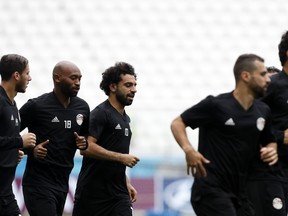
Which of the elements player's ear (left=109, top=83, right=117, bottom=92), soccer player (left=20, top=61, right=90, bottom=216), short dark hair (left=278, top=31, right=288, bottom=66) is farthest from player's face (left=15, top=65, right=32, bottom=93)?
short dark hair (left=278, top=31, right=288, bottom=66)

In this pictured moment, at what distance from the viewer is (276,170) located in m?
8.91

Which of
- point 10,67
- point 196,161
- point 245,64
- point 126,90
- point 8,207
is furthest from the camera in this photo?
point 126,90

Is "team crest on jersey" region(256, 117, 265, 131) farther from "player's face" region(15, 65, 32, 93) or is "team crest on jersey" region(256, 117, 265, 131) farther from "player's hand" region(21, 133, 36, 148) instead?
"player's face" region(15, 65, 32, 93)

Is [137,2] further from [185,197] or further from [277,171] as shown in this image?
[277,171]

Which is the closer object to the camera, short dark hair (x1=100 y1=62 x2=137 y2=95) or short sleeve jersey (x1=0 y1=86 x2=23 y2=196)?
short sleeve jersey (x1=0 y1=86 x2=23 y2=196)

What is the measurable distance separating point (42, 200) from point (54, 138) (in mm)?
679

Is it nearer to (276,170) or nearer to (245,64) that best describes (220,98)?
(245,64)

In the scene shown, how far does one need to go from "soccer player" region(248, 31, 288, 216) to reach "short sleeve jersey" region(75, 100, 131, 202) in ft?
4.85

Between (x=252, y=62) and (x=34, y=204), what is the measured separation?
2769 mm

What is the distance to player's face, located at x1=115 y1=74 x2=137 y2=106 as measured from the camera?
31.0 feet

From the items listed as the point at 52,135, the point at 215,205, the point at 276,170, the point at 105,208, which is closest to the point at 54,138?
the point at 52,135

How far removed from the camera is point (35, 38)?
83.6 feet

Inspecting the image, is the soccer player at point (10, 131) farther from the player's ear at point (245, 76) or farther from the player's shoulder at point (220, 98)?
the player's ear at point (245, 76)

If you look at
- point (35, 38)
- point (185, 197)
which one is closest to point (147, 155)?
point (185, 197)
